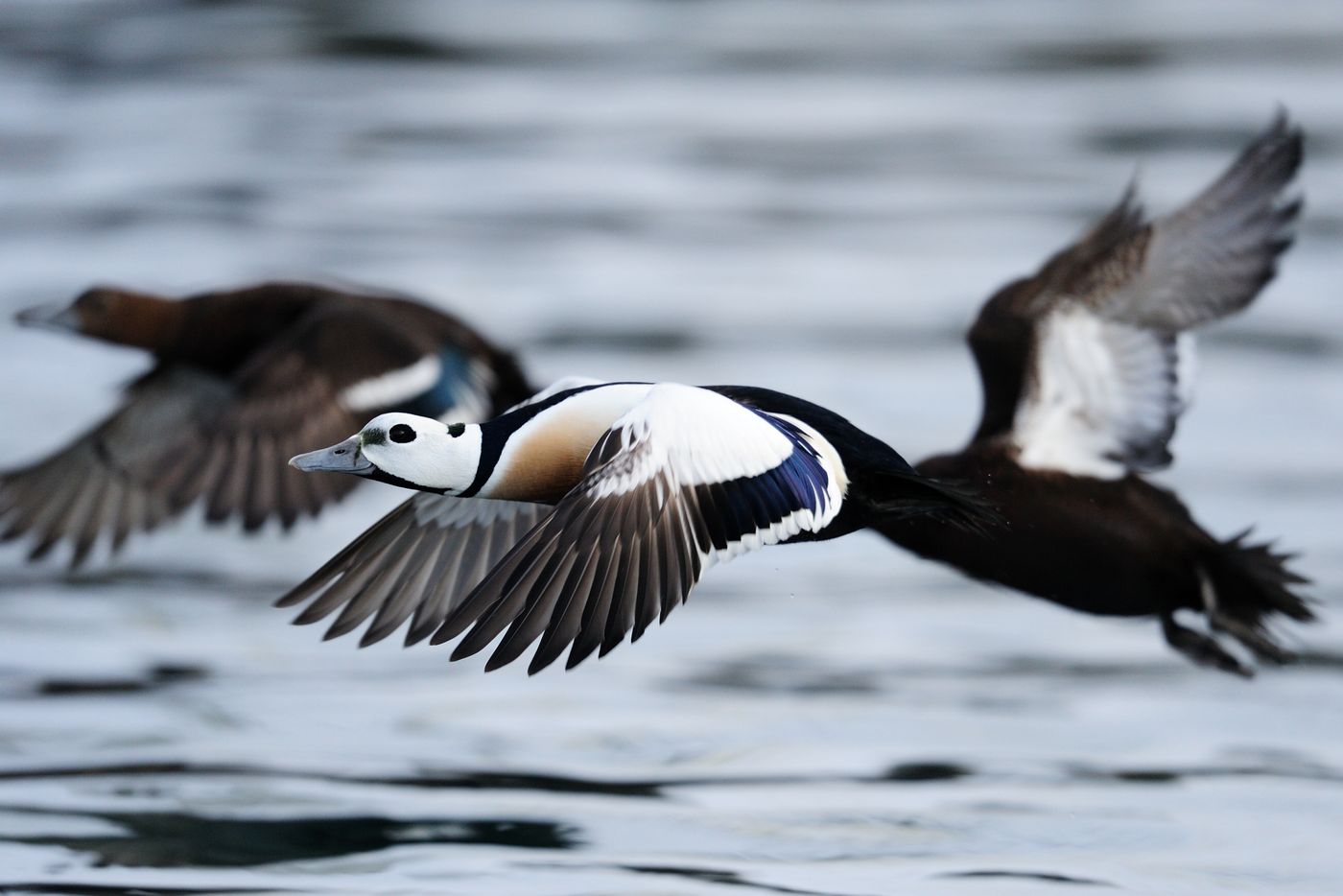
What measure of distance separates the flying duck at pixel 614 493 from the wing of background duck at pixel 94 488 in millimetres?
2565

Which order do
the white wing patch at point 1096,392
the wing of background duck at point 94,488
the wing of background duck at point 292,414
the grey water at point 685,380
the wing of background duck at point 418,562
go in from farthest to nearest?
1. the wing of background duck at point 94,488
2. the wing of background duck at point 292,414
3. the white wing patch at point 1096,392
4. the grey water at point 685,380
5. the wing of background duck at point 418,562

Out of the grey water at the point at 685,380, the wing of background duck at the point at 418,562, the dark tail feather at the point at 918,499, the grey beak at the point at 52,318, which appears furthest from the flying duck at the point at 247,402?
the dark tail feather at the point at 918,499

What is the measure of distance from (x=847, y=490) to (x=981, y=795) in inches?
67.5

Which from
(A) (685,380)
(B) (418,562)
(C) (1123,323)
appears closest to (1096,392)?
(C) (1123,323)

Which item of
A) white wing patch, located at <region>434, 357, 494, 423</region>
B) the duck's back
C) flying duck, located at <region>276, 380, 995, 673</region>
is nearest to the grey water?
the duck's back

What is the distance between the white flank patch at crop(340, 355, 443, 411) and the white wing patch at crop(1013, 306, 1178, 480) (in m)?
2.13

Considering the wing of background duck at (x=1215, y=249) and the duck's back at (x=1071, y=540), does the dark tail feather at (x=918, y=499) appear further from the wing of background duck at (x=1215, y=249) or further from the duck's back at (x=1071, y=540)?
the wing of background duck at (x=1215, y=249)

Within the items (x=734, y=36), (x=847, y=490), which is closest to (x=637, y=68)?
(x=734, y=36)

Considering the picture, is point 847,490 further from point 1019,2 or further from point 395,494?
point 1019,2

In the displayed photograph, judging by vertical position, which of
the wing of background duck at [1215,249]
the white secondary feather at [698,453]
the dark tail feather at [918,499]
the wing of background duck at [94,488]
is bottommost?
the wing of background duck at [94,488]

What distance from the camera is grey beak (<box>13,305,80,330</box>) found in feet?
29.8

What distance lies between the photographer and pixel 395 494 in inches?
364

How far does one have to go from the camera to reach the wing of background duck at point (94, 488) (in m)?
7.68

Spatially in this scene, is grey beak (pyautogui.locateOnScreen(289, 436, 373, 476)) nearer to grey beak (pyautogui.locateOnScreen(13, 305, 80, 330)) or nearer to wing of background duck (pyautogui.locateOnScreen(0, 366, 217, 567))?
wing of background duck (pyautogui.locateOnScreen(0, 366, 217, 567))
